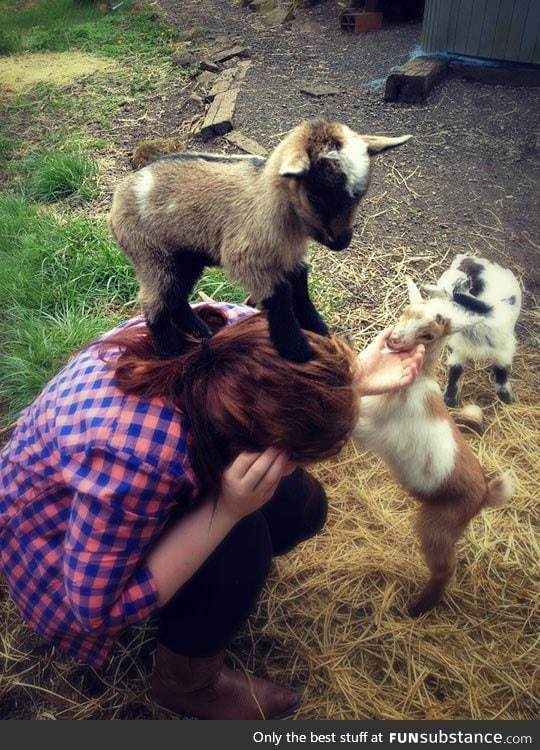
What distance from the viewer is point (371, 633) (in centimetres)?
207

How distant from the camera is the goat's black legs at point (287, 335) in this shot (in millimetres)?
1331

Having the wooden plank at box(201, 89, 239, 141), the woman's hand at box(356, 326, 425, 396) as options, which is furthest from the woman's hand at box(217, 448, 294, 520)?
the wooden plank at box(201, 89, 239, 141)

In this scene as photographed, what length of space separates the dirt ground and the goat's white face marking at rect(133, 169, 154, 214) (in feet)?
5.62

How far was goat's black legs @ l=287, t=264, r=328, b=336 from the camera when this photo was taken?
1587 mm

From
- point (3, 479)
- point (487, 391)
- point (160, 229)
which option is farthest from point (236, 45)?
point (3, 479)

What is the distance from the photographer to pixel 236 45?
6566 mm

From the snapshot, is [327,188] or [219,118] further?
[219,118]

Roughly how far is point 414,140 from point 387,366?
2818 millimetres

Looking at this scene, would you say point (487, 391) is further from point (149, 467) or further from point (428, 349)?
point (149, 467)

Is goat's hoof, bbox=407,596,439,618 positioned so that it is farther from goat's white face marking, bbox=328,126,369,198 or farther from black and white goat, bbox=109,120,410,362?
goat's white face marking, bbox=328,126,369,198

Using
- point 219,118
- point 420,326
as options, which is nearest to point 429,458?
point 420,326

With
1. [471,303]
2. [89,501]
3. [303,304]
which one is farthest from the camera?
[471,303]

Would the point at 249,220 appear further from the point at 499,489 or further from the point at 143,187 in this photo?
the point at 499,489

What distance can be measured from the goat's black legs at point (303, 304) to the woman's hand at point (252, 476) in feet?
1.29
